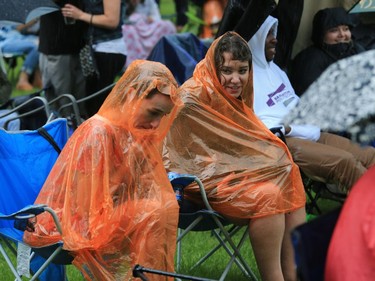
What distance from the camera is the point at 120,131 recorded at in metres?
4.18

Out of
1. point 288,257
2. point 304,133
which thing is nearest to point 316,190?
point 304,133

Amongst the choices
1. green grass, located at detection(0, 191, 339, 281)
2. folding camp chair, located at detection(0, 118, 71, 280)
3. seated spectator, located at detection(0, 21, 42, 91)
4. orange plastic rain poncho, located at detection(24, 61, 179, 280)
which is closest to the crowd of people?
orange plastic rain poncho, located at detection(24, 61, 179, 280)

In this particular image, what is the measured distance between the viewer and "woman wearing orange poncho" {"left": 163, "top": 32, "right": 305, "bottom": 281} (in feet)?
15.4

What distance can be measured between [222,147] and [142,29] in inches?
260

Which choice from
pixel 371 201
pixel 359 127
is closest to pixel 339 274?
pixel 371 201

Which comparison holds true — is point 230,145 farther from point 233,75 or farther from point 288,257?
point 288,257

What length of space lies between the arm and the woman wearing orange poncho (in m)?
1.96

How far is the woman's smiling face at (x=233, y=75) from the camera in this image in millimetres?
4820

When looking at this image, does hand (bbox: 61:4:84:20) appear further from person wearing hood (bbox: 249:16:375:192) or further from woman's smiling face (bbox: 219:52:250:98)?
woman's smiling face (bbox: 219:52:250:98)

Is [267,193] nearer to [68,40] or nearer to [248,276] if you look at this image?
[248,276]

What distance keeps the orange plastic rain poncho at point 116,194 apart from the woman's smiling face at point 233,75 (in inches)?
24.1

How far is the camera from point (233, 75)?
15.8 feet

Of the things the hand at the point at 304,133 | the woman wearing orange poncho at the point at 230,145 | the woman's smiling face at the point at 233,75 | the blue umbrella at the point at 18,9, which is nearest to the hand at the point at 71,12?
the blue umbrella at the point at 18,9

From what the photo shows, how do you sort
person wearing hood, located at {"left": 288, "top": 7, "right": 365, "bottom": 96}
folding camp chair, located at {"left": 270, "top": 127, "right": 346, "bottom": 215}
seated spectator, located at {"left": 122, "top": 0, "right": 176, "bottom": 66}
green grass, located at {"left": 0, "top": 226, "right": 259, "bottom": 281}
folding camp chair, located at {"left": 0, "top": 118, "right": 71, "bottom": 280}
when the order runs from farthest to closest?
1. seated spectator, located at {"left": 122, "top": 0, "right": 176, "bottom": 66}
2. person wearing hood, located at {"left": 288, "top": 7, "right": 365, "bottom": 96}
3. folding camp chair, located at {"left": 270, "top": 127, "right": 346, "bottom": 215}
4. green grass, located at {"left": 0, "top": 226, "right": 259, "bottom": 281}
5. folding camp chair, located at {"left": 0, "top": 118, "right": 71, "bottom": 280}
